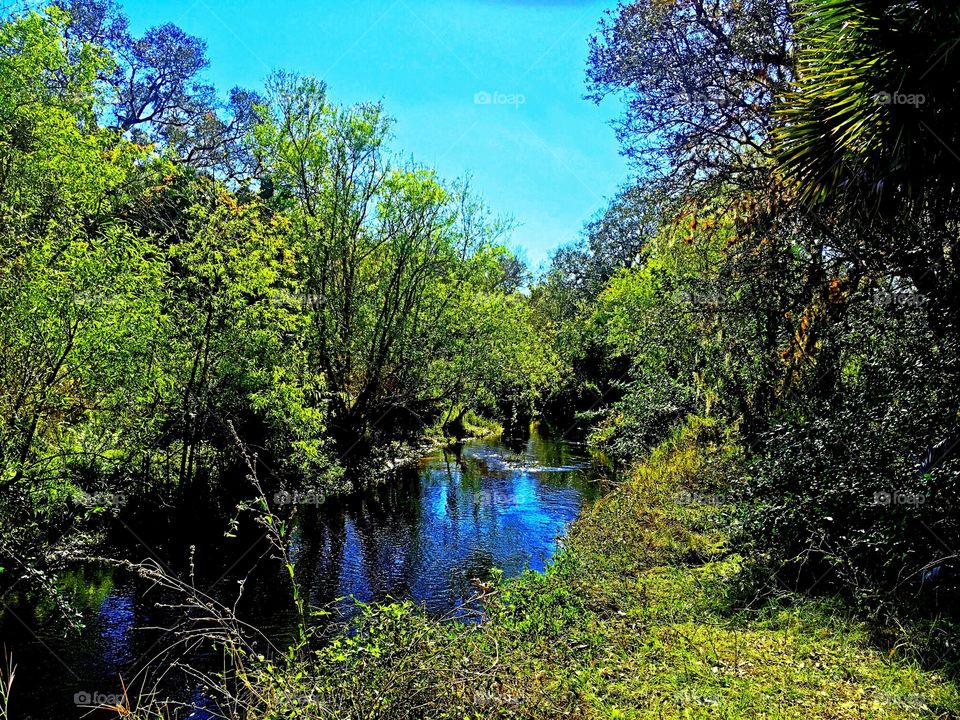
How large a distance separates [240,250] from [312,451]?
18.1 ft

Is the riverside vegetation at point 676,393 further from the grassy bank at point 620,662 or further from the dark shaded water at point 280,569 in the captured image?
the dark shaded water at point 280,569

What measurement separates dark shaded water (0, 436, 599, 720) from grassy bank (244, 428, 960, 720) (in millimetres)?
1444

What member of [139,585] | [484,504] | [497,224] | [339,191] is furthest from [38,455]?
[497,224]

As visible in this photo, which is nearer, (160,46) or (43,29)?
(43,29)

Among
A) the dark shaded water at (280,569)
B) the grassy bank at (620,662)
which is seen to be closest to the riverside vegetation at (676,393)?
the grassy bank at (620,662)

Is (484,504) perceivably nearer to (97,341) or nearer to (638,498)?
(638,498)

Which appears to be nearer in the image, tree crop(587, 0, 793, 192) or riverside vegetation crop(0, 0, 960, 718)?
riverside vegetation crop(0, 0, 960, 718)

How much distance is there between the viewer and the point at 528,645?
6.54 meters

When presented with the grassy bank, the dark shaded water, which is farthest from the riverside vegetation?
the dark shaded water

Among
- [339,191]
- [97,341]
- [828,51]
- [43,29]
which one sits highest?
[339,191]

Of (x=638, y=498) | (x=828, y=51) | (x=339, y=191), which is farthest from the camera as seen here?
(x=339, y=191)

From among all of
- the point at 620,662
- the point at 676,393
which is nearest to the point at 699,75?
the point at 676,393

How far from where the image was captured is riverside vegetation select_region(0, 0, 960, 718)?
5520 millimetres

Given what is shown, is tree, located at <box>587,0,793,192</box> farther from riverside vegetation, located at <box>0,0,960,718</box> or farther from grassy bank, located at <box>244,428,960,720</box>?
grassy bank, located at <box>244,428,960,720</box>
